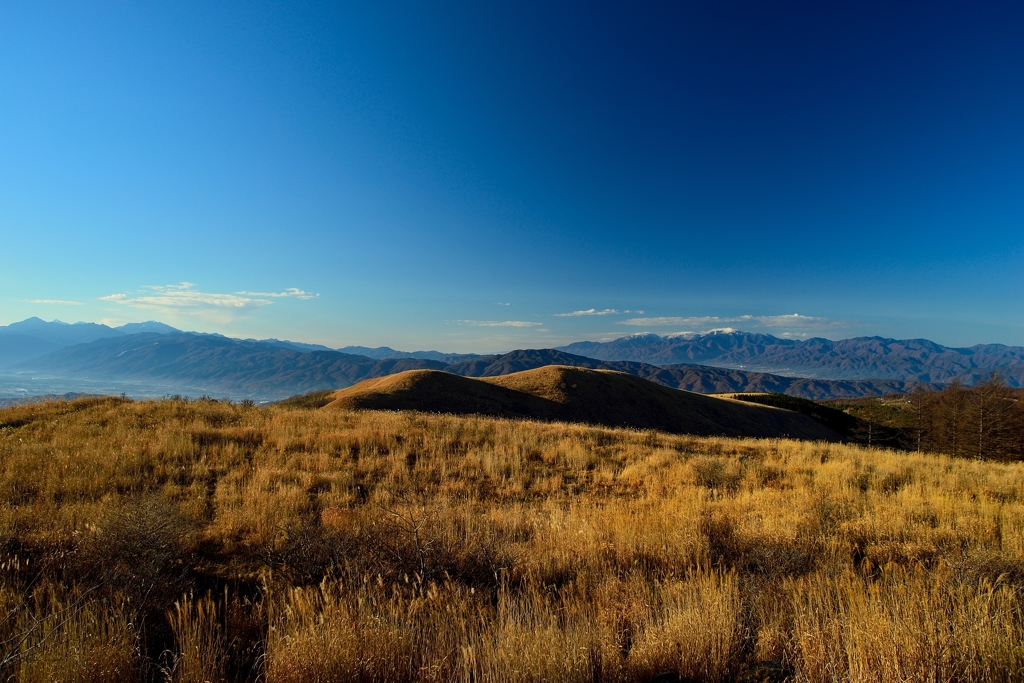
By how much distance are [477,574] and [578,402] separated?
4584 centimetres

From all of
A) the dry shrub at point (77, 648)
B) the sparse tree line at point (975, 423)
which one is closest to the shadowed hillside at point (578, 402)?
the sparse tree line at point (975, 423)

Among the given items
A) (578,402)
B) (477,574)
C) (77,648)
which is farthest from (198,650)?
(578,402)

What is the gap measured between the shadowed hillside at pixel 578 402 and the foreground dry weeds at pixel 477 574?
104 feet

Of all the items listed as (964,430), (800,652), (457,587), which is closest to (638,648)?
(800,652)

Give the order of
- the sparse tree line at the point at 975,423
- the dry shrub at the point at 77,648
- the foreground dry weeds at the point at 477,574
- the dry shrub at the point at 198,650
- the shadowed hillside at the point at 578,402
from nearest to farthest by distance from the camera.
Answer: the dry shrub at the point at 77,648
the dry shrub at the point at 198,650
the foreground dry weeds at the point at 477,574
the sparse tree line at the point at 975,423
the shadowed hillside at the point at 578,402

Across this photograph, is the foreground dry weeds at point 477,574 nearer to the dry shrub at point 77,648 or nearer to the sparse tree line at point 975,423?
the dry shrub at point 77,648

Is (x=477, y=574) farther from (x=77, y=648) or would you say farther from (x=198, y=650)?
(x=77, y=648)

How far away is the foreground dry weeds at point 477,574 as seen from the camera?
9.61 ft

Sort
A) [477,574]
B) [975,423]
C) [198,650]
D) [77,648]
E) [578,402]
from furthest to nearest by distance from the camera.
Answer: [578,402], [975,423], [477,574], [198,650], [77,648]

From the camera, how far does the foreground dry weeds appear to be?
293 centimetres

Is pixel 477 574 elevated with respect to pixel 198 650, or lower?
lower

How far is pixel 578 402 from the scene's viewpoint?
49.5 m

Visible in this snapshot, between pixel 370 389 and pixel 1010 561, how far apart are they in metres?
46.6

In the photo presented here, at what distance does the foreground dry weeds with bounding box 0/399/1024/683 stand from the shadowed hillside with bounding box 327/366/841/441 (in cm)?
3160
